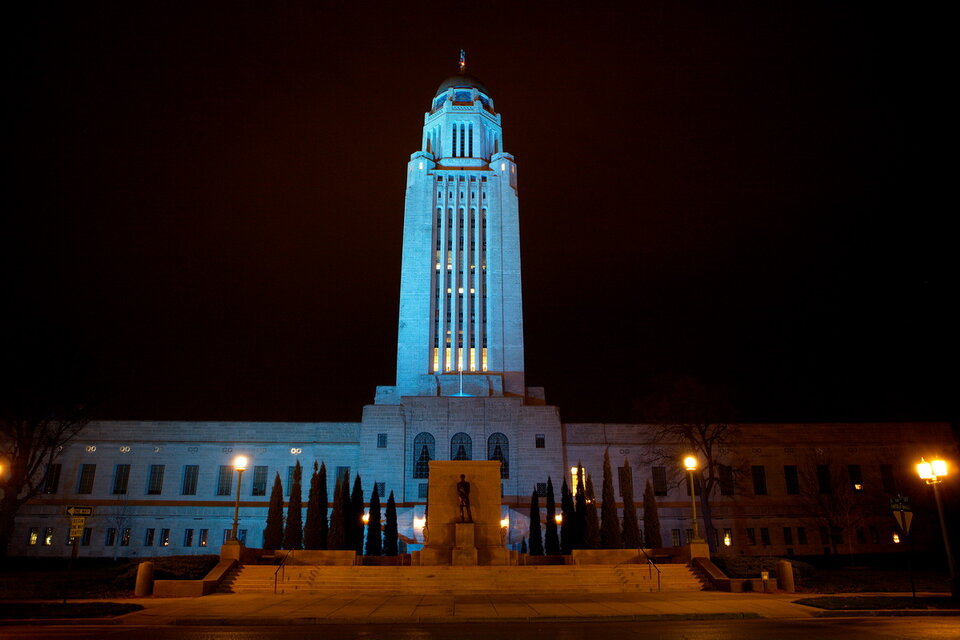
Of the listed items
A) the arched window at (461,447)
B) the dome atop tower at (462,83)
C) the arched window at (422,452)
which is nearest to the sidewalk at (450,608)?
the arched window at (422,452)

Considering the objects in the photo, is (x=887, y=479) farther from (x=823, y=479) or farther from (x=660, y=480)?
(x=660, y=480)

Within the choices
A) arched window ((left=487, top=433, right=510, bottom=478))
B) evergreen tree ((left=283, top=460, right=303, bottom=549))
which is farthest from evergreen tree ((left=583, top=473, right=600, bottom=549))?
arched window ((left=487, top=433, right=510, bottom=478))

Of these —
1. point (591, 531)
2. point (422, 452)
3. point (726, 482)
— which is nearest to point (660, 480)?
point (726, 482)

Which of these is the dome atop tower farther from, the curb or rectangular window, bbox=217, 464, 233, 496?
the curb

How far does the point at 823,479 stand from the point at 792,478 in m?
2.57

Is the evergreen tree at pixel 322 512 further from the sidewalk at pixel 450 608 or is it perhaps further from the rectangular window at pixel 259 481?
the sidewalk at pixel 450 608

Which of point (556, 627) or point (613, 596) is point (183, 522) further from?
point (556, 627)

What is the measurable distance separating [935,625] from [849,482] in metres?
49.7

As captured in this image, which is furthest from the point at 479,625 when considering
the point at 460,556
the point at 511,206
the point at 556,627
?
the point at 511,206

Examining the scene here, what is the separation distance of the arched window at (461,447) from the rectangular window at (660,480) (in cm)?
1686

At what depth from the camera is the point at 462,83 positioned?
8150 centimetres

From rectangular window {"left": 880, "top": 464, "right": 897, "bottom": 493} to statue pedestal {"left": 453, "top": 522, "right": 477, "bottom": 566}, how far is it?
1793 inches

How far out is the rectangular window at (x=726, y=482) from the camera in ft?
196

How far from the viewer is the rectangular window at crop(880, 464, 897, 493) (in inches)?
2350
